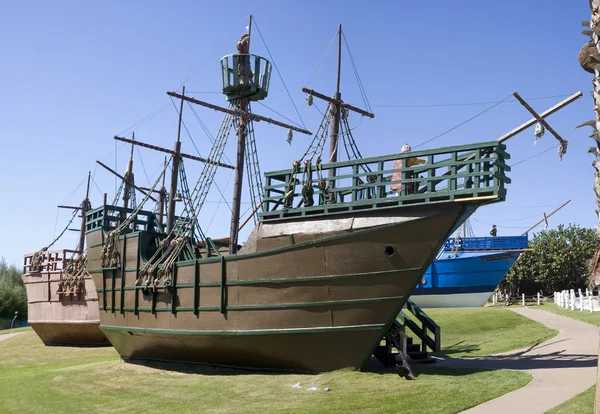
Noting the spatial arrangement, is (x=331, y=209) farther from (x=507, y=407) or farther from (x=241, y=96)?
(x=241, y=96)

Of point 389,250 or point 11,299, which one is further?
point 11,299

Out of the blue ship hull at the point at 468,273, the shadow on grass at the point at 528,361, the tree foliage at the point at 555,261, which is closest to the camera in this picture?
the shadow on grass at the point at 528,361

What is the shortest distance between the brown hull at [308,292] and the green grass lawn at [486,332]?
4.86 m

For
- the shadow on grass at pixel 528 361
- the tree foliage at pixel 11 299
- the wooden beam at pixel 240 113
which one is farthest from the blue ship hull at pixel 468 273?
the tree foliage at pixel 11 299

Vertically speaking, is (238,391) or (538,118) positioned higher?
(538,118)

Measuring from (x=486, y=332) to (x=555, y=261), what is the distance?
87.0 ft

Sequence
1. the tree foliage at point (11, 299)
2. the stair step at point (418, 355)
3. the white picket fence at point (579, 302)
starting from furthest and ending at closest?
the tree foliage at point (11, 299) → the white picket fence at point (579, 302) → the stair step at point (418, 355)

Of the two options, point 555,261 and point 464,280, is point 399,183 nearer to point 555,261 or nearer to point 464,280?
point 464,280

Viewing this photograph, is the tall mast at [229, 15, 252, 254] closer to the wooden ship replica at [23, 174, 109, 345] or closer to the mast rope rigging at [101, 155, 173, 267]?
the mast rope rigging at [101, 155, 173, 267]

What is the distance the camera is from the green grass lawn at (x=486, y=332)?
16.0 meters

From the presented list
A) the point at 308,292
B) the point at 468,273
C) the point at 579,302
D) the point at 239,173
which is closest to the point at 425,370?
the point at 308,292

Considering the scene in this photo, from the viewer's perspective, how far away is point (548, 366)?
39.2 feet

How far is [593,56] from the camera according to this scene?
4.95 metres

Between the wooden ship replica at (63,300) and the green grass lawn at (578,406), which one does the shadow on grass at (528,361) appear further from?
the wooden ship replica at (63,300)
